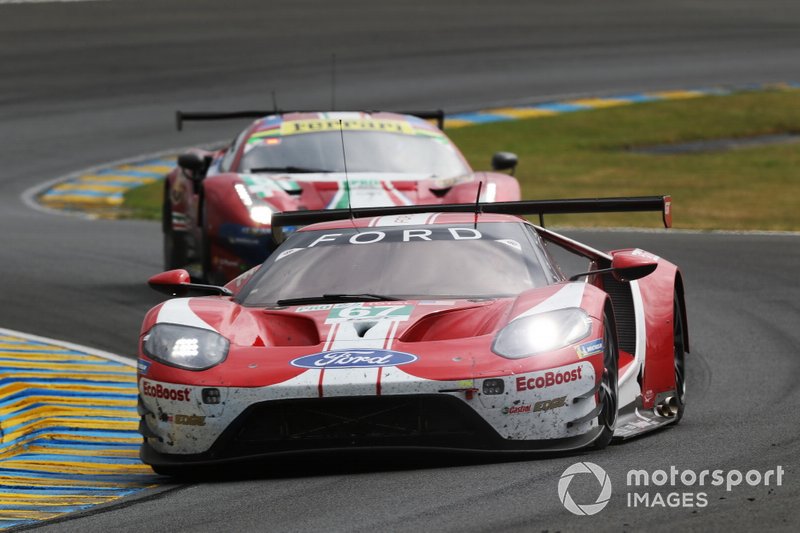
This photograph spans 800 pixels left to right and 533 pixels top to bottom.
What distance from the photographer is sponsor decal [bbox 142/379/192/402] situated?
5.87 metres

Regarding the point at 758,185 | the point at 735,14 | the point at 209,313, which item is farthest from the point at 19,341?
the point at 735,14

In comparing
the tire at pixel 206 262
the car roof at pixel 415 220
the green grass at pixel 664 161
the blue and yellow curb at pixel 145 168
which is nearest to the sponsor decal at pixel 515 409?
the car roof at pixel 415 220

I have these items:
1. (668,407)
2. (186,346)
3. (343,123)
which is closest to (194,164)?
(343,123)

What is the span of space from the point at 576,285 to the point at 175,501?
76.6 inches

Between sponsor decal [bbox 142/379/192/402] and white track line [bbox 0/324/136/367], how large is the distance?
11.2 feet

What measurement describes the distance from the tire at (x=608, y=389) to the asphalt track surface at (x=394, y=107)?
11cm

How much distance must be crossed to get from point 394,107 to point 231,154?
49.0 feet

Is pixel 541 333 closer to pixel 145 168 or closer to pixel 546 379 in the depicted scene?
pixel 546 379

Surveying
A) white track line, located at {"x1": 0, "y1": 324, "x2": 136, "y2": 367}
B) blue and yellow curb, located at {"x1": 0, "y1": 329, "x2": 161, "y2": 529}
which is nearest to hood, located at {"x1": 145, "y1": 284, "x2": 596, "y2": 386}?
blue and yellow curb, located at {"x1": 0, "y1": 329, "x2": 161, "y2": 529}

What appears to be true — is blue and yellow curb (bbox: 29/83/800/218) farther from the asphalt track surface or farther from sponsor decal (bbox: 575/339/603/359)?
sponsor decal (bbox: 575/339/603/359)

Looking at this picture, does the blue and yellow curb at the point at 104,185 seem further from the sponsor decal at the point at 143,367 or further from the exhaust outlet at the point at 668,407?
the sponsor decal at the point at 143,367

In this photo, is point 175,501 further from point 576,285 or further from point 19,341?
point 19,341

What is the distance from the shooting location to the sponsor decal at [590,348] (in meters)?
5.84

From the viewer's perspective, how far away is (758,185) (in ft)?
66.6
